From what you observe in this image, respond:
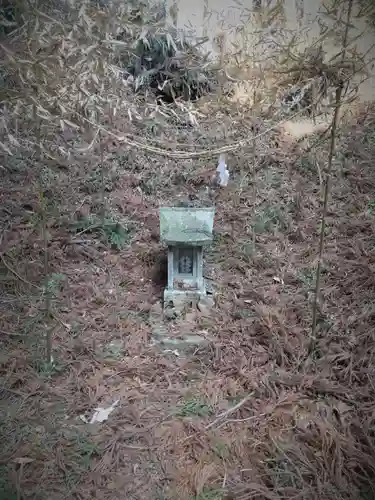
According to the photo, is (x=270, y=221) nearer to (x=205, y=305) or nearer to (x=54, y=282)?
(x=205, y=305)

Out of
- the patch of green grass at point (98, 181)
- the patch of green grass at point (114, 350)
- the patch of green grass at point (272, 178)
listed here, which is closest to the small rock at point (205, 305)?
the patch of green grass at point (114, 350)

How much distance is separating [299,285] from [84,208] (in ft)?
7.08

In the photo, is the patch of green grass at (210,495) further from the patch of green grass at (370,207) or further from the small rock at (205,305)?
the patch of green grass at (370,207)

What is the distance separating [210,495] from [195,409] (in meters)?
0.56

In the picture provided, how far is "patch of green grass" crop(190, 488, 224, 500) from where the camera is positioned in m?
2.21

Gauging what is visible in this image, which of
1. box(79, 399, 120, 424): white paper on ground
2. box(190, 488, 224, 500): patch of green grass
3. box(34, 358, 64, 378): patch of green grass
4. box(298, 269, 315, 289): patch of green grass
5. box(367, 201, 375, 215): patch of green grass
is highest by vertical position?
box(367, 201, 375, 215): patch of green grass

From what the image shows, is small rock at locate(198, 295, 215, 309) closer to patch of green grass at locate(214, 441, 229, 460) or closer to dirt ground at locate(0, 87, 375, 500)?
dirt ground at locate(0, 87, 375, 500)

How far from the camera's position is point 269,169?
5398mm

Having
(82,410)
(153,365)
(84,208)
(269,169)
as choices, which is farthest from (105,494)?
(269,169)

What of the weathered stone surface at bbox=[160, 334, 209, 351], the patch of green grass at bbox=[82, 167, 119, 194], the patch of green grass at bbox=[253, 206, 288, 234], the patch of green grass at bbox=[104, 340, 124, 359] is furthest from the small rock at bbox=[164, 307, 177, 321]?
the patch of green grass at bbox=[82, 167, 119, 194]

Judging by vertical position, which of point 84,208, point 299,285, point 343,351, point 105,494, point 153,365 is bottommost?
point 105,494

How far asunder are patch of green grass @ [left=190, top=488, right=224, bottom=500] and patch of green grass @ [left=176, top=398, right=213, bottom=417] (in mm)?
489

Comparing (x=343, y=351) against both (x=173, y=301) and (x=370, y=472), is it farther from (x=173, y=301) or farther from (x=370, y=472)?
(x=173, y=301)

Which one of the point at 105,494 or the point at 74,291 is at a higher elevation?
the point at 74,291
